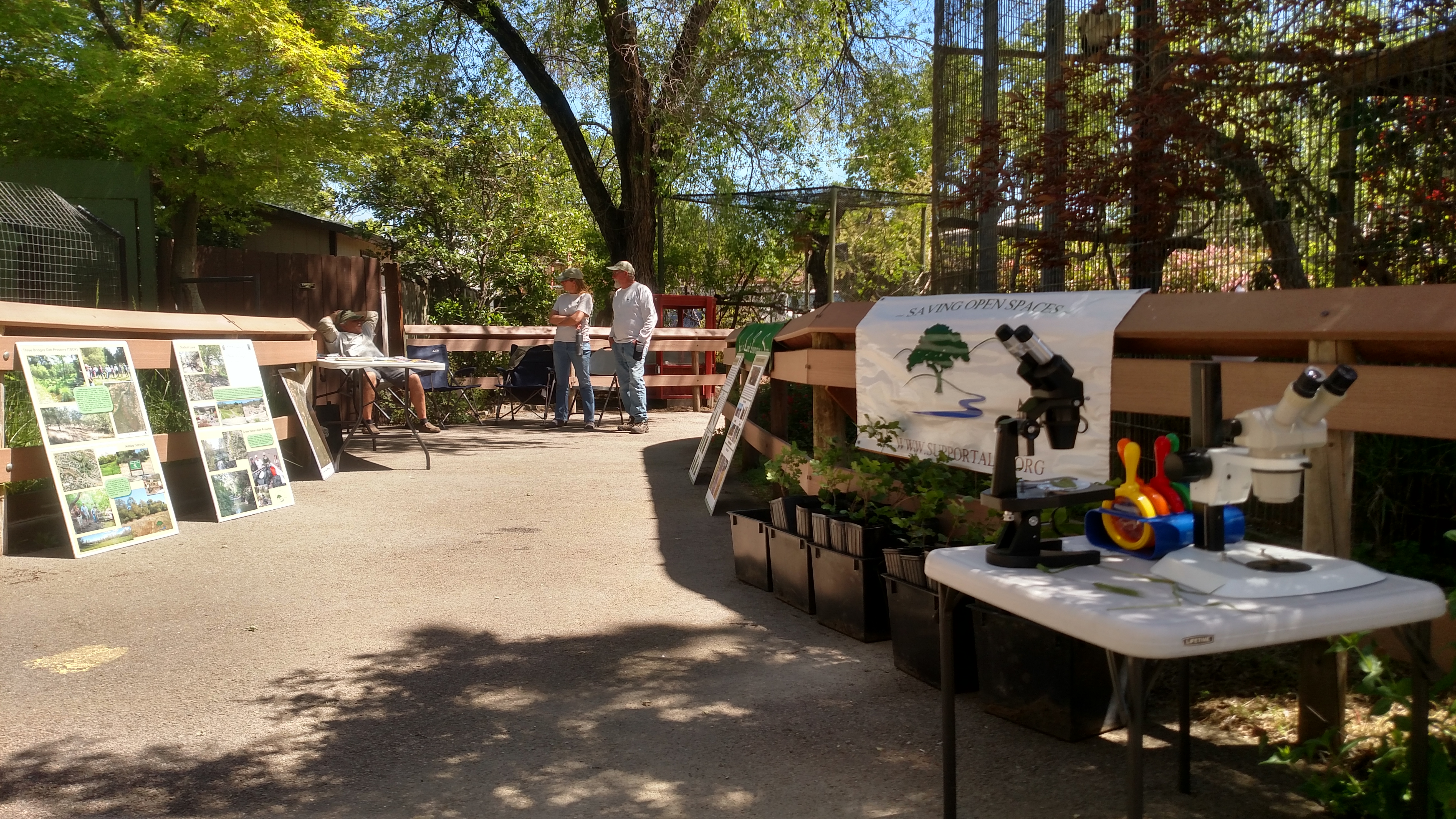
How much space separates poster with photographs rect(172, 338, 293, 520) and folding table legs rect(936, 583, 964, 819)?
19.4 ft

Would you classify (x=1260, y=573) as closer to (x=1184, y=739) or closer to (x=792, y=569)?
(x=1184, y=739)

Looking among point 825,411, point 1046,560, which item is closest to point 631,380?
point 825,411

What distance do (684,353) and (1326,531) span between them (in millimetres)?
13162

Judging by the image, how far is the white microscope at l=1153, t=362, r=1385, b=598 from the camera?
2.27m

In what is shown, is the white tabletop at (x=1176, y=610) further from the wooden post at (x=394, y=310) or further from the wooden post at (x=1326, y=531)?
the wooden post at (x=394, y=310)

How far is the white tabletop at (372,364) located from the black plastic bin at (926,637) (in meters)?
5.91

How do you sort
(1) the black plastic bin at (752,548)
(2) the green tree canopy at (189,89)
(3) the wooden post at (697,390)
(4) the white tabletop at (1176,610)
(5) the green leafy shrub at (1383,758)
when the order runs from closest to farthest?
(4) the white tabletop at (1176,610)
(5) the green leafy shrub at (1383,758)
(1) the black plastic bin at (752,548)
(2) the green tree canopy at (189,89)
(3) the wooden post at (697,390)

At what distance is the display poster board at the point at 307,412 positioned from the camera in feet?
29.0

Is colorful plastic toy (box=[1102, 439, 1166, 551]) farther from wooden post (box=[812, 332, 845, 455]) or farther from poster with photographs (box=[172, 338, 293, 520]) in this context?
poster with photographs (box=[172, 338, 293, 520])

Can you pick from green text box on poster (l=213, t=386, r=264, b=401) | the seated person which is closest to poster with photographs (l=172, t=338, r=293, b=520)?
green text box on poster (l=213, t=386, r=264, b=401)

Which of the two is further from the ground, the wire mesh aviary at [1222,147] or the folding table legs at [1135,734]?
the wire mesh aviary at [1222,147]

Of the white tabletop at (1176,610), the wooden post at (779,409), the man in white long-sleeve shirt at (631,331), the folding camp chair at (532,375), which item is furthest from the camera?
the folding camp chair at (532,375)

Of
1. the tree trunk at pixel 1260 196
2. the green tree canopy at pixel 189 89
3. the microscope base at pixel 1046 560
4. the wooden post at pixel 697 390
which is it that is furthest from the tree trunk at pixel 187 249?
the microscope base at pixel 1046 560

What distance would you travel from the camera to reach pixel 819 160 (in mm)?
17984
